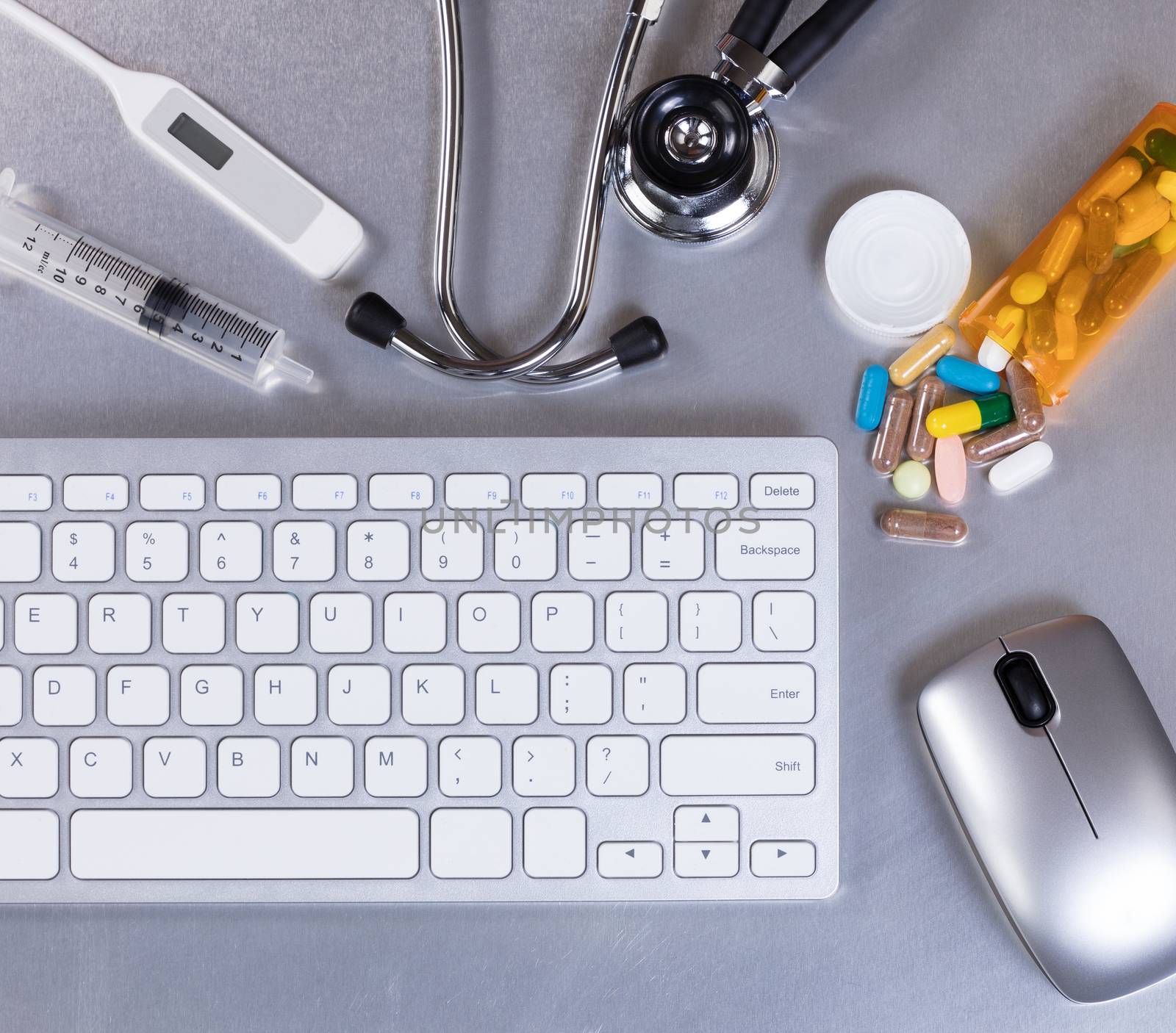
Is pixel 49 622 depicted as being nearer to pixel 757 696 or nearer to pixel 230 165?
pixel 230 165

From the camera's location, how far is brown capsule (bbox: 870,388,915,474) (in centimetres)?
54

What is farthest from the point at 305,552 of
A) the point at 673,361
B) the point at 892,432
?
the point at 892,432

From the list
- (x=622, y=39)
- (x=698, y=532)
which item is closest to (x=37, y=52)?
(x=622, y=39)

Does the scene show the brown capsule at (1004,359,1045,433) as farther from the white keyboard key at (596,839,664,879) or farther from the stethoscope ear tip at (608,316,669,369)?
the white keyboard key at (596,839,664,879)

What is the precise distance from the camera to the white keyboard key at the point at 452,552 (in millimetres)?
494

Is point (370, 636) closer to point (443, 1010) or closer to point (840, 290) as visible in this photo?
point (443, 1010)

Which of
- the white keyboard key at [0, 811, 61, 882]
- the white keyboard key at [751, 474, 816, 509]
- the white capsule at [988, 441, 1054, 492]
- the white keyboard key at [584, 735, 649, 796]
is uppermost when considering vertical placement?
the white capsule at [988, 441, 1054, 492]

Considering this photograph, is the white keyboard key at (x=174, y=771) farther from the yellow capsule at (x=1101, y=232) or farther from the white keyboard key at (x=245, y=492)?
the yellow capsule at (x=1101, y=232)

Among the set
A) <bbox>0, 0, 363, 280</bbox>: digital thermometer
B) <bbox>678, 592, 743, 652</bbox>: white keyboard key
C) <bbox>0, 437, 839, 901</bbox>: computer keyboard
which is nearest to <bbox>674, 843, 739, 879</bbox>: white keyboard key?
<bbox>0, 437, 839, 901</bbox>: computer keyboard

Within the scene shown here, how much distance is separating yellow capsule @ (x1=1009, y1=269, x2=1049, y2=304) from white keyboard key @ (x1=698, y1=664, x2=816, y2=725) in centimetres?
26

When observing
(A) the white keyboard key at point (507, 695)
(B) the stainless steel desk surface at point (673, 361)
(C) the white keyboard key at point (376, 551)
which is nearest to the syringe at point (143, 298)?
(B) the stainless steel desk surface at point (673, 361)

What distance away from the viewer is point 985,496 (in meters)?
0.54

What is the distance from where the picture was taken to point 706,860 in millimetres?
489

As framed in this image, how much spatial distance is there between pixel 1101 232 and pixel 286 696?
557 millimetres
